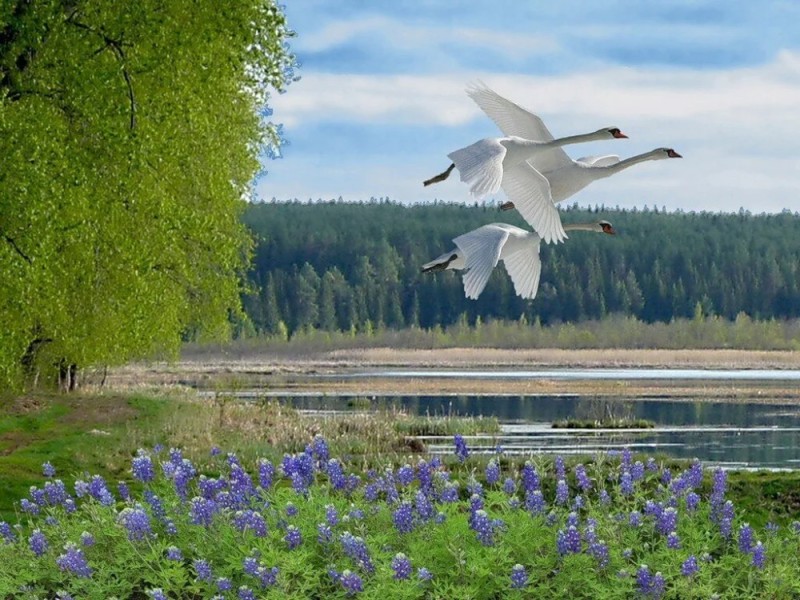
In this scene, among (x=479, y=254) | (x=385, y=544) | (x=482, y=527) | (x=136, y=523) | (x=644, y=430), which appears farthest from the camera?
(x=644, y=430)

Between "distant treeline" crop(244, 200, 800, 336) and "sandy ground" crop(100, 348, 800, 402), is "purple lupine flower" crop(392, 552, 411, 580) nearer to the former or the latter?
"sandy ground" crop(100, 348, 800, 402)

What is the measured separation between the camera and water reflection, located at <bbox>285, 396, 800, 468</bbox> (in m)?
25.1

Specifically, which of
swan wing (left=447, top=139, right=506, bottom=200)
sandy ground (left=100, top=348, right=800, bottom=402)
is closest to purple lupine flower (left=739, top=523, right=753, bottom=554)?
swan wing (left=447, top=139, right=506, bottom=200)

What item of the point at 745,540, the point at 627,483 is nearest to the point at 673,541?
the point at 745,540

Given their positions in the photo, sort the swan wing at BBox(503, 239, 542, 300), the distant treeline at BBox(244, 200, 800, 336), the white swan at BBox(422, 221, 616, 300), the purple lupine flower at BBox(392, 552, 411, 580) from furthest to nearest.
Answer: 1. the distant treeline at BBox(244, 200, 800, 336)
2. the purple lupine flower at BBox(392, 552, 411, 580)
3. the swan wing at BBox(503, 239, 542, 300)
4. the white swan at BBox(422, 221, 616, 300)

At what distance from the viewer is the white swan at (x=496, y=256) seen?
182 inches

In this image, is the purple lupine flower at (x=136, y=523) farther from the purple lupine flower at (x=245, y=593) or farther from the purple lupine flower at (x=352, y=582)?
the purple lupine flower at (x=352, y=582)

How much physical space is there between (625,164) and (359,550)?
11.4ft

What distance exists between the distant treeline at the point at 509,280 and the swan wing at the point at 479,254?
114 m

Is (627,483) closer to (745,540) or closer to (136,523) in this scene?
(745,540)

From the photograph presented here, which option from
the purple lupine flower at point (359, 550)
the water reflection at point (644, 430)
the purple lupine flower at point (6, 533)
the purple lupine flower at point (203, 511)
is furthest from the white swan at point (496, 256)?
the water reflection at point (644, 430)

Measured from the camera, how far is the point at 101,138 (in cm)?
1952

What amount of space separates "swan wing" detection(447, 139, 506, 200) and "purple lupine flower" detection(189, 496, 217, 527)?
4138 millimetres

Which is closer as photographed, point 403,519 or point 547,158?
point 547,158
